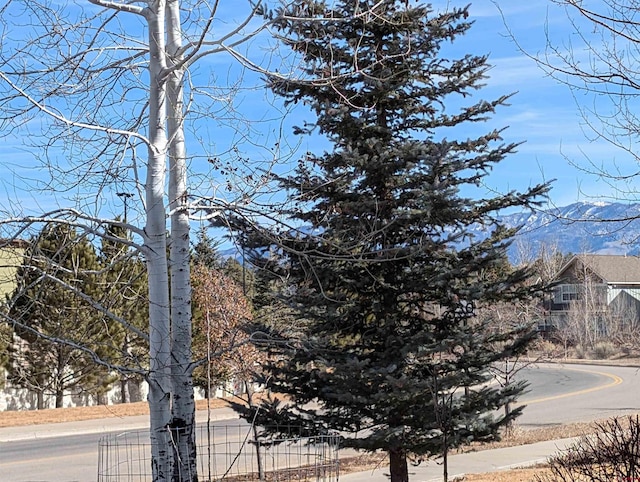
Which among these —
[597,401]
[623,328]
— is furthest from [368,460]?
[623,328]

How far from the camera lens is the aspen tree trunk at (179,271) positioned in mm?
5668

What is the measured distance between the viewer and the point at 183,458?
562 centimetres

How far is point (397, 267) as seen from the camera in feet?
30.6

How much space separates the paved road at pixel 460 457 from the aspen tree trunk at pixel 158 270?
285 inches

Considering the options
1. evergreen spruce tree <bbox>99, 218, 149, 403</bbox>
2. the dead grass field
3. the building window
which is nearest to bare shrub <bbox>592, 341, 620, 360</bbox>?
the building window

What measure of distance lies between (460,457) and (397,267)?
631 centimetres

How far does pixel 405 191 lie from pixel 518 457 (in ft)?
22.9

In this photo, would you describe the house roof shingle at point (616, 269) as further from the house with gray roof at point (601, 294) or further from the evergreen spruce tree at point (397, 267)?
the evergreen spruce tree at point (397, 267)

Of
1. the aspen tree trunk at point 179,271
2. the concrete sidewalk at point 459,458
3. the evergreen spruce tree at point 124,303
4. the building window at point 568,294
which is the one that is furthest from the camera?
the building window at point 568,294

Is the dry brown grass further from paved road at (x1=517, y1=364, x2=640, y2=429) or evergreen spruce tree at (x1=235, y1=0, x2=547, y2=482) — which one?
evergreen spruce tree at (x1=235, y1=0, x2=547, y2=482)

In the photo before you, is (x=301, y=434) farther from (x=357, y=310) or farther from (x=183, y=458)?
(x=183, y=458)

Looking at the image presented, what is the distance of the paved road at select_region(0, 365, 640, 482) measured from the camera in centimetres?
1348

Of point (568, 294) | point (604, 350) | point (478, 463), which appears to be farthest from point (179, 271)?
point (568, 294)

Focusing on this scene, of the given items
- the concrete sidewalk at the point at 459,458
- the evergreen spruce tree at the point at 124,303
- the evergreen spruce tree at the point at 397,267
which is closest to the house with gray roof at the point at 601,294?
the evergreen spruce tree at the point at 124,303
